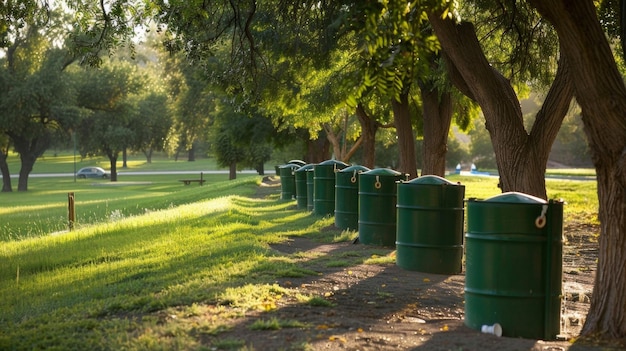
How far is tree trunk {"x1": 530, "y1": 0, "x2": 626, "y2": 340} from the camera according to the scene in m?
8.34

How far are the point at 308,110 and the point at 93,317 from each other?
17.6 metres

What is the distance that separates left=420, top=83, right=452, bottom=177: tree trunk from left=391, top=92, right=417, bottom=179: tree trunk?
4.72ft

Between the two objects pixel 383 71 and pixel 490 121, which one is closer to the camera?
pixel 383 71

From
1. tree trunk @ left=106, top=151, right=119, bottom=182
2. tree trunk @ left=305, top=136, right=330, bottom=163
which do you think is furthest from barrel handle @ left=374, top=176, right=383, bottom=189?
tree trunk @ left=106, top=151, right=119, bottom=182

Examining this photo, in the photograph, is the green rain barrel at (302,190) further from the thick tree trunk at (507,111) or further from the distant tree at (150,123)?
the distant tree at (150,123)

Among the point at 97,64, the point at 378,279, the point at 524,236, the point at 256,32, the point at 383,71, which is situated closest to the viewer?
the point at 383,71

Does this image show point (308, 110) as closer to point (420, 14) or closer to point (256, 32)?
point (256, 32)

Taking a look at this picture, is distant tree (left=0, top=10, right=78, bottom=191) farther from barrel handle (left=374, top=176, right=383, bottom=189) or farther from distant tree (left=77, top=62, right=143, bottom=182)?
barrel handle (left=374, top=176, right=383, bottom=189)

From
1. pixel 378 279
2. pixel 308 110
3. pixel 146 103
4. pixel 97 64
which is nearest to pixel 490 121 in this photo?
pixel 378 279

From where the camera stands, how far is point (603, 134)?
27.6 feet

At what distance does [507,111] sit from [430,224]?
2276mm

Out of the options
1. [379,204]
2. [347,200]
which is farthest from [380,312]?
[347,200]

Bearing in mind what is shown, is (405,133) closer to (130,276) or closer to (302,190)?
(302,190)

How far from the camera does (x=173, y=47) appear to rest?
15.5 m
